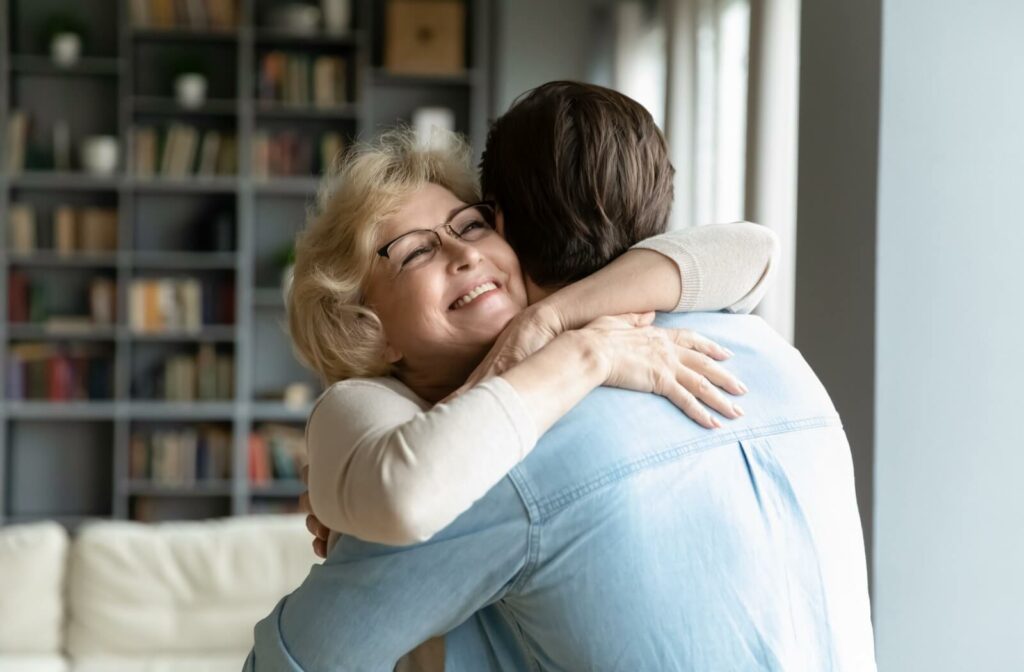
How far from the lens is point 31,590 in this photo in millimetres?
3008

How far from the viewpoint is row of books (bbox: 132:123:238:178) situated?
20.3 feet

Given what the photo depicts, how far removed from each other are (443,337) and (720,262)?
12.0 inches

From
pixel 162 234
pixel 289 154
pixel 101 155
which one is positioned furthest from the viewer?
pixel 162 234

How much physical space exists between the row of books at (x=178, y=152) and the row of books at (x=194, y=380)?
0.94 metres

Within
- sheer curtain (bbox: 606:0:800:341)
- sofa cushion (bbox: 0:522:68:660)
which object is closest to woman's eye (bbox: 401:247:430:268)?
sheer curtain (bbox: 606:0:800:341)

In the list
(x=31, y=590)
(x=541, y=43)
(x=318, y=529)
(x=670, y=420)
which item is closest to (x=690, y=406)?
(x=670, y=420)

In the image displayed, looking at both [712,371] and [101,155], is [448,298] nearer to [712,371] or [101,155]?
[712,371]

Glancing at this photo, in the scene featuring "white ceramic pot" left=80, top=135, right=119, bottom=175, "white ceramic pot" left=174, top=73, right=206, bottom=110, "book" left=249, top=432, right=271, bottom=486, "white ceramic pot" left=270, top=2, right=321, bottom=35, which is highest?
"white ceramic pot" left=270, top=2, right=321, bottom=35

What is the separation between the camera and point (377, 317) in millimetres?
1301

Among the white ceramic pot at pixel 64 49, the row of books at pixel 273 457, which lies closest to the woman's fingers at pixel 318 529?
the row of books at pixel 273 457

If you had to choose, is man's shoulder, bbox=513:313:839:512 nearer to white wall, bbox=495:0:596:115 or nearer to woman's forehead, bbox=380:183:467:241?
woman's forehead, bbox=380:183:467:241

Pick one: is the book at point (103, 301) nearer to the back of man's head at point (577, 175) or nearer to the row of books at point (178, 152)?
the row of books at point (178, 152)

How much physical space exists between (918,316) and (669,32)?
10.1 feet

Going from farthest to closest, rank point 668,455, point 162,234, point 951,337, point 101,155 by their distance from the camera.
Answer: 1. point 162,234
2. point 101,155
3. point 951,337
4. point 668,455
